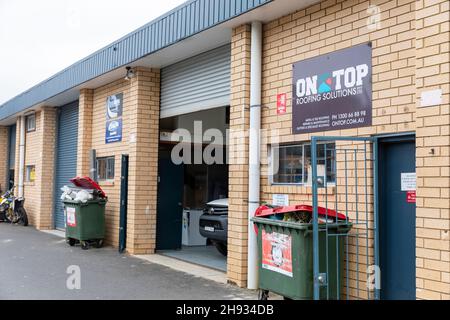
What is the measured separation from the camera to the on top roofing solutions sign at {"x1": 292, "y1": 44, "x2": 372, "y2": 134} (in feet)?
19.7

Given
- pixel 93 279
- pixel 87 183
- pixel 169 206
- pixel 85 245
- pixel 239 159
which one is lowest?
pixel 93 279

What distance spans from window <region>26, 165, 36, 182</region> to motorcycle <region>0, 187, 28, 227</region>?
2.72 ft

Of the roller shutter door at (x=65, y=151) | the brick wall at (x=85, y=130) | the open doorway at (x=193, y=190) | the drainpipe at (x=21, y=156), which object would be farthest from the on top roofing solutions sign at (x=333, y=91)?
the drainpipe at (x=21, y=156)

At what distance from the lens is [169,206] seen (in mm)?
11094

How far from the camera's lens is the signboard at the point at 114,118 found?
468 inches

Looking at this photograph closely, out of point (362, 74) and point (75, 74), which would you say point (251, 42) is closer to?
point (362, 74)

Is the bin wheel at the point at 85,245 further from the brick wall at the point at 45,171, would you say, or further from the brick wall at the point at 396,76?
the brick wall at the point at 45,171

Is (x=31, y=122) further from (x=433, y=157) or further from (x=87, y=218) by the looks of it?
(x=433, y=157)

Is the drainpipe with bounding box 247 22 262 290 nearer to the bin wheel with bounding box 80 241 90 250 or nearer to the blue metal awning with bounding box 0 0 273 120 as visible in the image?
the blue metal awning with bounding box 0 0 273 120

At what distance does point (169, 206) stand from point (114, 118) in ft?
8.95

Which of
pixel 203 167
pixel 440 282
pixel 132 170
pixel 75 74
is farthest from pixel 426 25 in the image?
pixel 75 74

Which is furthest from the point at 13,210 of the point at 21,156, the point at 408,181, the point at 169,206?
the point at 408,181

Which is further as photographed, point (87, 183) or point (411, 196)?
point (87, 183)

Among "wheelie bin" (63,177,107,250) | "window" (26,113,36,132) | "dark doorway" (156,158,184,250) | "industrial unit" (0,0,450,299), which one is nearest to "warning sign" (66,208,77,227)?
"wheelie bin" (63,177,107,250)
